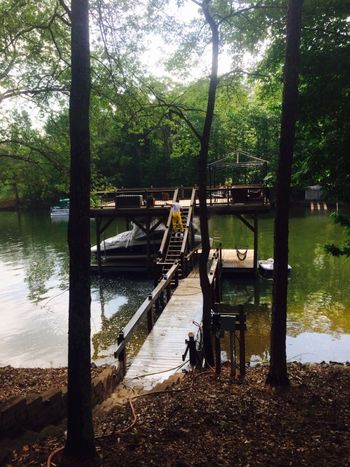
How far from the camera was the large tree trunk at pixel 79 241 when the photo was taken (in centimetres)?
427

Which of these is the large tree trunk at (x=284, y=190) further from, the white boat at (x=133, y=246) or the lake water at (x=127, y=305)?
the white boat at (x=133, y=246)

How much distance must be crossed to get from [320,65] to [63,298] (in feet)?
50.2

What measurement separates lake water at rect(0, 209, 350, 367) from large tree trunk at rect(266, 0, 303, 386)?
5.55 meters

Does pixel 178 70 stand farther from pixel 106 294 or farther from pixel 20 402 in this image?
pixel 106 294

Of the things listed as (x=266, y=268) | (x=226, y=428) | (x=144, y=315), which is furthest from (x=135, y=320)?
(x=266, y=268)

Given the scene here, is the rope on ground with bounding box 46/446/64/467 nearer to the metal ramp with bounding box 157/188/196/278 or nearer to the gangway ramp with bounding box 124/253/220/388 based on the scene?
the gangway ramp with bounding box 124/253/220/388

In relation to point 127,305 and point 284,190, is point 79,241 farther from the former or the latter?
point 127,305

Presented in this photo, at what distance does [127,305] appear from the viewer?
705 inches

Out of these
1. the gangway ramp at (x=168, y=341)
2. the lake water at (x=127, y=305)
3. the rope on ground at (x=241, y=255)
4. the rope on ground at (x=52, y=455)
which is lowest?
the lake water at (x=127, y=305)

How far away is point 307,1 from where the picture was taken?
8141 mm

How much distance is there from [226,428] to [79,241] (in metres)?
3.14

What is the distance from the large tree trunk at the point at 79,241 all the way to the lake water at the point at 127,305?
8.67m

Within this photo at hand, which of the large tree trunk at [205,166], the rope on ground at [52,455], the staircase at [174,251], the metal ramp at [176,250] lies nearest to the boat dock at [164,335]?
the large tree trunk at [205,166]

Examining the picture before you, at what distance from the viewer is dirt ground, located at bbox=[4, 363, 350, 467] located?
4574 mm
